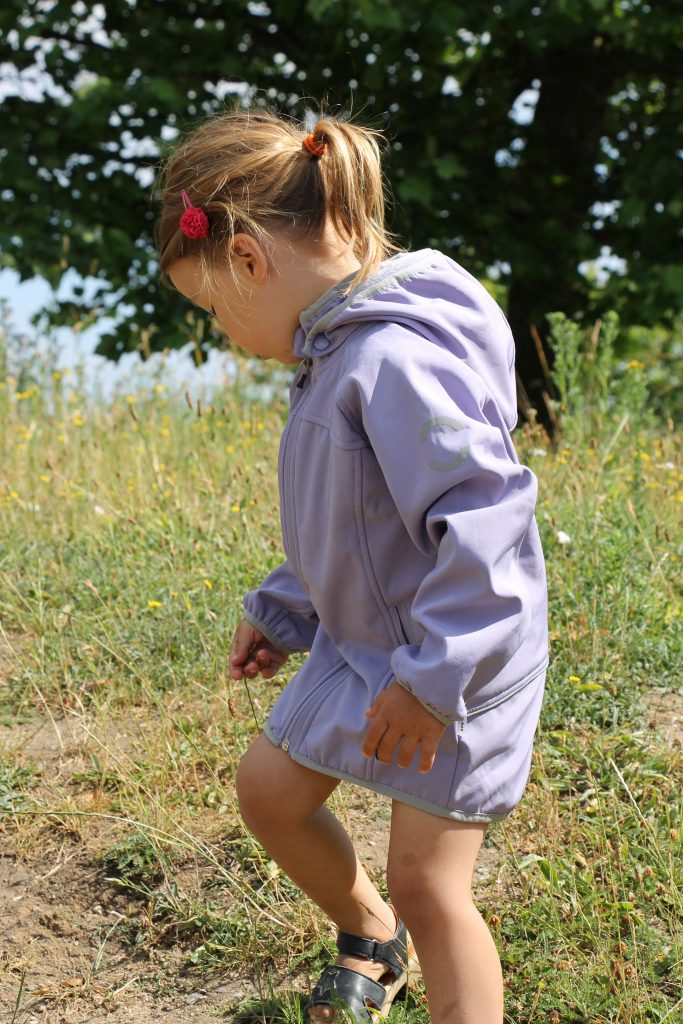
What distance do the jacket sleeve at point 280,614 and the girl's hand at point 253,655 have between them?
0.9 inches

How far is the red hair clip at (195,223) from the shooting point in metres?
1.90

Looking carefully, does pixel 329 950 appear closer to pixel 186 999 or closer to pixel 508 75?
pixel 186 999

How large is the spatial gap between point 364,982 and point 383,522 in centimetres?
99

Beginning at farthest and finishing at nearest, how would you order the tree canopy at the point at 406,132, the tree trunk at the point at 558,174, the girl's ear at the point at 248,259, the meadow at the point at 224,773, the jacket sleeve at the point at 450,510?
the tree trunk at the point at 558,174, the tree canopy at the point at 406,132, the meadow at the point at 224,773, the girl's ear at the point at 248,259, the jacket sleeve at the point at 450,510

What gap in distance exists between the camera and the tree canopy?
7109 mm

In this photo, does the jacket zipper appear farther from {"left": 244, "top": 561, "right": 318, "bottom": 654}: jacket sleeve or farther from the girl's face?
the girl's face

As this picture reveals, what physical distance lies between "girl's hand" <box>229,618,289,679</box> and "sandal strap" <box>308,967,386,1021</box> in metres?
0.61

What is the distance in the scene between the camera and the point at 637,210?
693 centimetres

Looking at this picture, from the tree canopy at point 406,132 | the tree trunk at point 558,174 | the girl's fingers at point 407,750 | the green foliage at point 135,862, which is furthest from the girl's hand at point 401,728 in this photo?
the tree trunk at point 558,174

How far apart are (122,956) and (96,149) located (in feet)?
21.2

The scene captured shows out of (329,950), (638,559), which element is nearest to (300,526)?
(329,950)

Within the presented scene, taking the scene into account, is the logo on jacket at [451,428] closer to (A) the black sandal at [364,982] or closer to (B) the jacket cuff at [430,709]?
(B) the jacket cuff at [430,709]

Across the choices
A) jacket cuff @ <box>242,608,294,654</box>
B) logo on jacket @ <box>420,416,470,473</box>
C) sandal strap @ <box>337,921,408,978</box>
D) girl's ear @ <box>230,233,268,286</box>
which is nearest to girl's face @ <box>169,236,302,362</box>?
girl's ear @ <box>230,233,268,286</box>

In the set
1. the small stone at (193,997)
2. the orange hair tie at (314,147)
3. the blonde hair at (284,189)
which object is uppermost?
the orange hair tie at (314,147)
